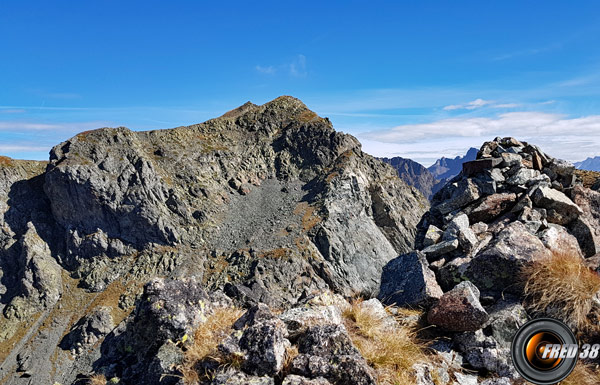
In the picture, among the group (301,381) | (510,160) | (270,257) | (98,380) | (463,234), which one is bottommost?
(270,257)

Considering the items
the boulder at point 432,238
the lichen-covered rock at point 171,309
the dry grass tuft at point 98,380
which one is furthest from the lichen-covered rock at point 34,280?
the boulder at point 432,238

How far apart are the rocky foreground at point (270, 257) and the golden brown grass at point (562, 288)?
63 millimetres

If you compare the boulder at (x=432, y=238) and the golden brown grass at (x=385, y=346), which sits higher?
the boulder at (x=432, y=238)

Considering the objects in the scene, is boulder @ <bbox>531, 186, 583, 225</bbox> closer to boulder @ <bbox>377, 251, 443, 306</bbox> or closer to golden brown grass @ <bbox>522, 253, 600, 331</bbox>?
golden brown grass @ <bbox>522, 253, 600, 331</bbox>

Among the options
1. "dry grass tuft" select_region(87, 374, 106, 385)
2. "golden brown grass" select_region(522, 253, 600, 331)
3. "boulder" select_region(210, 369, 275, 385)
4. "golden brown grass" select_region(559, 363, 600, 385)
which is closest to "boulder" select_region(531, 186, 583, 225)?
"golden brown grass" select_region(522, 253, 600, 331)

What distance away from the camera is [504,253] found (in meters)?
8.40

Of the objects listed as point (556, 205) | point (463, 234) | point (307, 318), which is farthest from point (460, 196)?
point (307, 318)

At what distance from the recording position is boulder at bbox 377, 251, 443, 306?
8445mm

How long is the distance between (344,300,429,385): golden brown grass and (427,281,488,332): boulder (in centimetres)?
71

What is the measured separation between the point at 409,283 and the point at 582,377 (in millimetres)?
3912

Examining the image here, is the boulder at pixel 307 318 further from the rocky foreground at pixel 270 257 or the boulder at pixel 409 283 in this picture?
the boulder at pixel 409 283

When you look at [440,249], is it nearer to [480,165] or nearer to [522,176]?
[522,176]

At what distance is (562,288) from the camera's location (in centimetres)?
704

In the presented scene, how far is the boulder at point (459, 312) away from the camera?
6965 millimetres
